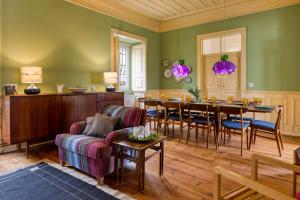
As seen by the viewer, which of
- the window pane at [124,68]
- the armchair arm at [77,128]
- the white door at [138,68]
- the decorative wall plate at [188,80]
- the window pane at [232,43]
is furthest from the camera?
the window pane at [124,68]

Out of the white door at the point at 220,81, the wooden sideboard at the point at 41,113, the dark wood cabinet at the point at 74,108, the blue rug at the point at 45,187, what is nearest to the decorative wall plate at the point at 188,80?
the white door at the point at 220,81

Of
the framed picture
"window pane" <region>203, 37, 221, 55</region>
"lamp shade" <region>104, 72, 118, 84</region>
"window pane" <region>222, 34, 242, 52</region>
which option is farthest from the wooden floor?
"window pane" <region>203, 37, 221, 55</region>

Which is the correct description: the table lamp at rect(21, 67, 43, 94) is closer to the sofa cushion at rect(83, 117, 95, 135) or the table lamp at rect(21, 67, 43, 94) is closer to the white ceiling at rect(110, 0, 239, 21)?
the sofa cushion at rect(83, 117, 95, 135)

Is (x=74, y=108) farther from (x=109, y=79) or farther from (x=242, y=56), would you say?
(x=242, y=56)

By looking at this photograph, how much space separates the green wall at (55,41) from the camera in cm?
354

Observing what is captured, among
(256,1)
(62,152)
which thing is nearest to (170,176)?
(62,152)

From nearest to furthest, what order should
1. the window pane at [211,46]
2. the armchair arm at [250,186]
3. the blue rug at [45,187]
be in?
the armchair arm at [250,186] < the blue rug at [45,187] < the window pane at [211,46]

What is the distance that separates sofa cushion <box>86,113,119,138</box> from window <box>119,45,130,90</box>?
13.1ft

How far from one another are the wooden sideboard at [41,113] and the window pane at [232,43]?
3.90 m

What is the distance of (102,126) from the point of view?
2.84 metres

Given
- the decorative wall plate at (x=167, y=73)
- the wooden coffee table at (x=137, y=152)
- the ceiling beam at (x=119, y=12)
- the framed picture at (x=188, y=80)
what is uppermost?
the ceiling beam at (x=119, y=12)

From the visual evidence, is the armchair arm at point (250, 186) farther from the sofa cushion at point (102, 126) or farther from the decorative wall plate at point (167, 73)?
the decorative wall plate at point (167, 73)

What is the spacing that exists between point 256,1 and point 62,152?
569cm

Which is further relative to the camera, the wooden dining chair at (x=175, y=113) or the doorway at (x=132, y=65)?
the doorway at (x=132, y=65)
